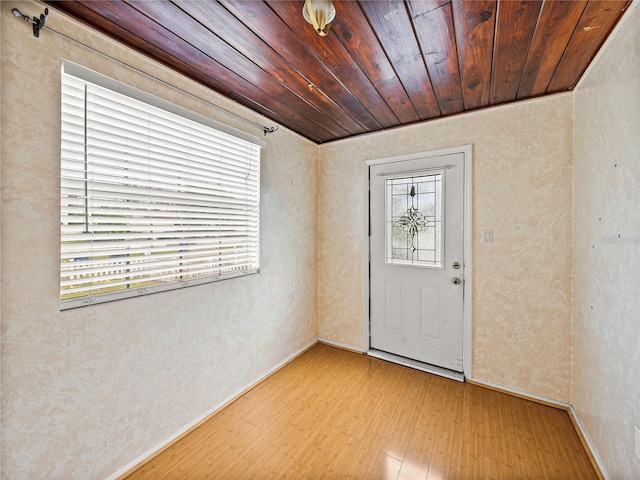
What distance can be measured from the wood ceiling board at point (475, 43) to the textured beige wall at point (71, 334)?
5.24 ft

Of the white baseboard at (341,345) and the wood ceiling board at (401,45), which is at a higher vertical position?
the wood ceiling board at (401,45)

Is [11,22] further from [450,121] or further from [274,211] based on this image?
[450,121]

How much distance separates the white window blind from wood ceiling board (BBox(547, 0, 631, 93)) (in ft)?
7.07

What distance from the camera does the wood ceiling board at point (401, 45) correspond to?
48.0 inches

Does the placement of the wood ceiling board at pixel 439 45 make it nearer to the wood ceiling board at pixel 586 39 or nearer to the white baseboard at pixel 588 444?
the wood ceiling board at pixel 586 39

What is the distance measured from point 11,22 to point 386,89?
196 cm

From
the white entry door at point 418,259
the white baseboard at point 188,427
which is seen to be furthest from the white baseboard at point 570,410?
the white baseboard at point 188,427

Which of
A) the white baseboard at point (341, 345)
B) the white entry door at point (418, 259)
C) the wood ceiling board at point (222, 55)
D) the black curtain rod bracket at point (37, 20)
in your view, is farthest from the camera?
the white baseboard at point (341, 345)

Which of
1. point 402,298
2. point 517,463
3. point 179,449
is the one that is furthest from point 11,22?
point 517,463

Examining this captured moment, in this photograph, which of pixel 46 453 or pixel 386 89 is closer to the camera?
pixel 46 453

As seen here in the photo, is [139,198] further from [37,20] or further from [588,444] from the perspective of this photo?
[588,444]

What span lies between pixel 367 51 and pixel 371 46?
0.14 feet

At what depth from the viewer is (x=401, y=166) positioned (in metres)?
2.66

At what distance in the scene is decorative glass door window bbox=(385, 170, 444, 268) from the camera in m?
2.49
